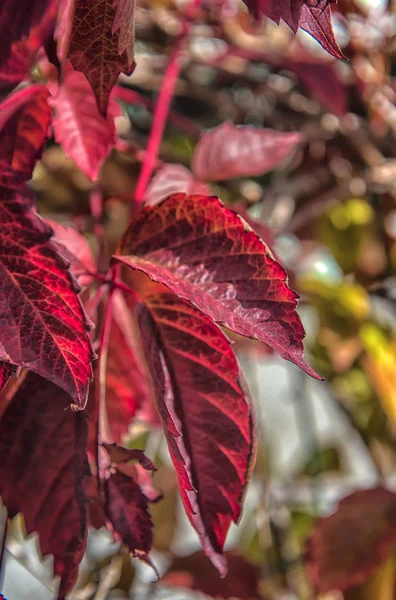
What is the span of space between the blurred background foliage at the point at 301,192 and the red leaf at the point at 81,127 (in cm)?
39

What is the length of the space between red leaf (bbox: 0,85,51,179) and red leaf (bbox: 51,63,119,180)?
4 centimetres

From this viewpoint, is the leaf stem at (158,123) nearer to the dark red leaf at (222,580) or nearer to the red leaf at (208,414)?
the red leaf at (208,414)

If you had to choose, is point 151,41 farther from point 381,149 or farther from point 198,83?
point 381,149

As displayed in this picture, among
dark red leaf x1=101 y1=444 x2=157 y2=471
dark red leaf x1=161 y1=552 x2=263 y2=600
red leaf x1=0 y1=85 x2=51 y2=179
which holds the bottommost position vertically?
dark red leaf x1=161 y1=552 x2=263 y2=600

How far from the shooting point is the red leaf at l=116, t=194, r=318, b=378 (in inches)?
13.5

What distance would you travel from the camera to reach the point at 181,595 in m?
0.88

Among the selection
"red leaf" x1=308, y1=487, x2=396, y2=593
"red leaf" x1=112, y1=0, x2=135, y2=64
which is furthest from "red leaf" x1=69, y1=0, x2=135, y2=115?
"red leaf" x1=308, y1=487, x2=396, y2=593

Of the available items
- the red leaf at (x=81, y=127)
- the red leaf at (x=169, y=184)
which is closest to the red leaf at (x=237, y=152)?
the red leaf at (x=169, y=184)

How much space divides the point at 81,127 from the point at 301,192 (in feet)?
2.03

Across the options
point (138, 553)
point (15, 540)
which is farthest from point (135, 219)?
point (15, 540)

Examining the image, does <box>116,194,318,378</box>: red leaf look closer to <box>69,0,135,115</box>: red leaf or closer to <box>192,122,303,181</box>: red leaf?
<box>69,0,135,115</box>: red leaf

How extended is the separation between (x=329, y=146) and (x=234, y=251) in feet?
2.54

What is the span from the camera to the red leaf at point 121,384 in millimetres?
513

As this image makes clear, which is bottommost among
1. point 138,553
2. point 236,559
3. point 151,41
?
point 236,559
